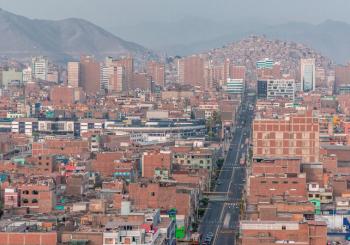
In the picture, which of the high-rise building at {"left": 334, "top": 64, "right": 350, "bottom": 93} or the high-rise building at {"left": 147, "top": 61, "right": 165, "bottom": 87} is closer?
the high-rise building at {"left": 334, "top": 64, "right": 350, "bottom": 93}

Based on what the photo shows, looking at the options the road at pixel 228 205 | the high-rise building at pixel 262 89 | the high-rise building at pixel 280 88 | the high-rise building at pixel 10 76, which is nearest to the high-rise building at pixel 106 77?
the high-rise building at pixel 10 76

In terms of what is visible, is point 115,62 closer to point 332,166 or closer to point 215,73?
point 215,73

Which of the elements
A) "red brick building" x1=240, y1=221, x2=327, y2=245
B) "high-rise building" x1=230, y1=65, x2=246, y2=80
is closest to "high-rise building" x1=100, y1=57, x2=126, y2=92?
"high-rise building" x1=230, y1=65, x2=246, y2=80

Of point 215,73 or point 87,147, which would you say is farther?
point 215,73

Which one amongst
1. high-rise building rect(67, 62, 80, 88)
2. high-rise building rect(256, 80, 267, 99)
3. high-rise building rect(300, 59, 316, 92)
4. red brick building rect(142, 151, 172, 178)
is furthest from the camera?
high-rise building rect(300, 59, 316, 92)

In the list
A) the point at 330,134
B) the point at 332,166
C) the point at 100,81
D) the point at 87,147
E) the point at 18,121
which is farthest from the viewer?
the point at 100,81

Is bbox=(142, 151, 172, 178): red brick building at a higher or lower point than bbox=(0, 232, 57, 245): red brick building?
higher

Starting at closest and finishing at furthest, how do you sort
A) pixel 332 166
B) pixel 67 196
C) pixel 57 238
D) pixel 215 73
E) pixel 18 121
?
1. pixel 57 238
2. pixel 67 196
3. pixel 332 166
4. pixel 18 121
5. pixel 215 73

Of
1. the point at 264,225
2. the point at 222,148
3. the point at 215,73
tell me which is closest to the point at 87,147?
the point at 222,148

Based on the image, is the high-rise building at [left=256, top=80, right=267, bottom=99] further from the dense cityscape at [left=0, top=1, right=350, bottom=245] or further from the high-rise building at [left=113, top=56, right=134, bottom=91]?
the high-rise building at [left=113, top=56, right=134, bottom=91]
